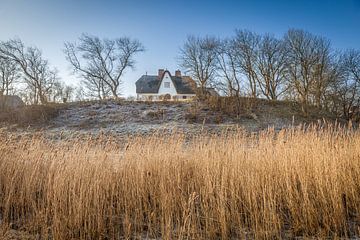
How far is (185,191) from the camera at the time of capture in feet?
13.9

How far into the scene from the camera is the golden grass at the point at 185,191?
3273 mm

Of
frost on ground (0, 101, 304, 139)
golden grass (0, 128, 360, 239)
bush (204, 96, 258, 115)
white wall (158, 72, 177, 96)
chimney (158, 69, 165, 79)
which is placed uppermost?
chimney (158, 69, 165, 79)

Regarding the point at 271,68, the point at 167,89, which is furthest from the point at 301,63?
the point at 167,89

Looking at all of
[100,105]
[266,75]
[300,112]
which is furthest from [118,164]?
[266,75]

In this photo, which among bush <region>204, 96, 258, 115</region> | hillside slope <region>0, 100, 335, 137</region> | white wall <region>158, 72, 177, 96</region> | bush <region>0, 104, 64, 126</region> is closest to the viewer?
hillside slope <region>0, 100, 335, 137</region>

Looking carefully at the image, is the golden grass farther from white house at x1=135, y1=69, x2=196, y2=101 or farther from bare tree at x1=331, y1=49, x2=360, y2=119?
white house at x1=135, y1=69, x2=196, y2=101

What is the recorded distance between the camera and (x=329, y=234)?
128 inches

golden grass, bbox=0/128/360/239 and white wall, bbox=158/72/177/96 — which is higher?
white wall, bbox=158/72/177/96

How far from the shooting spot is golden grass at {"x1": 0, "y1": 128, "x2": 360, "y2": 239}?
10.7 feet

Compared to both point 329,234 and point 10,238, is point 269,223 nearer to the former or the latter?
point 329,234

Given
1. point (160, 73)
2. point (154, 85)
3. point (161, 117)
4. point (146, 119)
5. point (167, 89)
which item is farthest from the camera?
point (160, 73)

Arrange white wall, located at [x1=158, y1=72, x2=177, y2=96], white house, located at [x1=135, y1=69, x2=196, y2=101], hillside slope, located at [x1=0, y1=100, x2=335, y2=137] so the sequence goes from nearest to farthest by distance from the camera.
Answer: hillside slope, located at [x1=0, y1=100, x2=335, y2=137], white house, located at [x1=135, y1=69, x2=196, y2=101], white wall, located at [x1=158, y1=72, x2=177, y2=96]

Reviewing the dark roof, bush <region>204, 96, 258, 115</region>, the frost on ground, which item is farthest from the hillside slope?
the dark roof

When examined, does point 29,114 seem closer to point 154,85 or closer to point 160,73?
point 154,85
